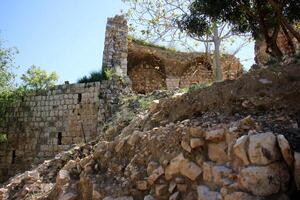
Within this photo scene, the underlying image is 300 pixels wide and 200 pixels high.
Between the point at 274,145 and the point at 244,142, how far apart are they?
32 cm

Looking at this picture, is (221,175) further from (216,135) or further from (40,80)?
(40,80)

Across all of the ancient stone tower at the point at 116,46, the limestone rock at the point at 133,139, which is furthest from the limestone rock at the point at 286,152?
the ancient stone tower at the point at 116,46

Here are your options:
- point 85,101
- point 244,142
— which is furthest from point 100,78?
point 244,142

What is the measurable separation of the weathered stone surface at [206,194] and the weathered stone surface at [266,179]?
0.35 m

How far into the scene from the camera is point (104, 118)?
14016mm

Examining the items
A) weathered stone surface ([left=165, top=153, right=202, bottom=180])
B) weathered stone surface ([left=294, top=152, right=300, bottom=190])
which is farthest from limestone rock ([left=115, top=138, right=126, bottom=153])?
weathered stone surface ([left=294, top=152, right=300, bottom=190])

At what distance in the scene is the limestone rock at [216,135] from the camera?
4895mm

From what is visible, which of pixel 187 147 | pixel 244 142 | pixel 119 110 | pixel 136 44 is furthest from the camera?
pixel 136 44

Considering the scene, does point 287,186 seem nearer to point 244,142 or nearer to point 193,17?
point 244,142

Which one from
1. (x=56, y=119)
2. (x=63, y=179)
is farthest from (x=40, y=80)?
(x=63, y=179)

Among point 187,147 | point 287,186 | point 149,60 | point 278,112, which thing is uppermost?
point 149,60

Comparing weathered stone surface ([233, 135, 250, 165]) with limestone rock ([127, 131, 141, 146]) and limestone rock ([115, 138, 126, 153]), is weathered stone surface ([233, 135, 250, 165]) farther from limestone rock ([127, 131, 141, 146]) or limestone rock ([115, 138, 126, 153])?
limestone rock ([115, 138, 126, 153])

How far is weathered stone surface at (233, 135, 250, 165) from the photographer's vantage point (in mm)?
4353

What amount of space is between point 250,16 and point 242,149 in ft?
17.3
